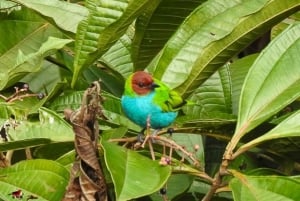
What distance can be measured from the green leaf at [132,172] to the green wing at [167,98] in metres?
0.23

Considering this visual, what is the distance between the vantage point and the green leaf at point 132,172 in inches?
42.9

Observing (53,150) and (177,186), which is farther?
(177,186)

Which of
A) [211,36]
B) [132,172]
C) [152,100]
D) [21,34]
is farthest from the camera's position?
[21,34]

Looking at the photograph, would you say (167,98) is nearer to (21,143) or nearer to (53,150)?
(53,150)

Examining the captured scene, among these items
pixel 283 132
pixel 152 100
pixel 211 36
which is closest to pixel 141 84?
pixel 152 100

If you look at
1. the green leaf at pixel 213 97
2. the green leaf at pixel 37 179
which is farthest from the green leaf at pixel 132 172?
the green leaf at pixel 213 97

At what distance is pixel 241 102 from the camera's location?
1.36 m

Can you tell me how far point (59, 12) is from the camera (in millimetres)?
1594

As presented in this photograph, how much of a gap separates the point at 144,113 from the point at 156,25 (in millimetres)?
165

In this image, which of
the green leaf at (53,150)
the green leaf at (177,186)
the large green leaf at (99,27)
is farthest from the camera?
the green leaf at (177,186)

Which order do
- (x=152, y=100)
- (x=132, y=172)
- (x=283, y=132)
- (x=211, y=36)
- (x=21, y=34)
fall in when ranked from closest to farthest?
(x=132, y=172)
(x=283, y=132)
(x=211, y=36)
(x=152, y=100)
(x=21, y=34)

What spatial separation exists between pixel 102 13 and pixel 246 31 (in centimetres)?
25

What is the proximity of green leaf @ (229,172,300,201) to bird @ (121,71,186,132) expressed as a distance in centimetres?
27

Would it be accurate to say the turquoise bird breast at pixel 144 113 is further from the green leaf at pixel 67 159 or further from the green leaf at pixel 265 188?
the green leaf at pixel 265 188
